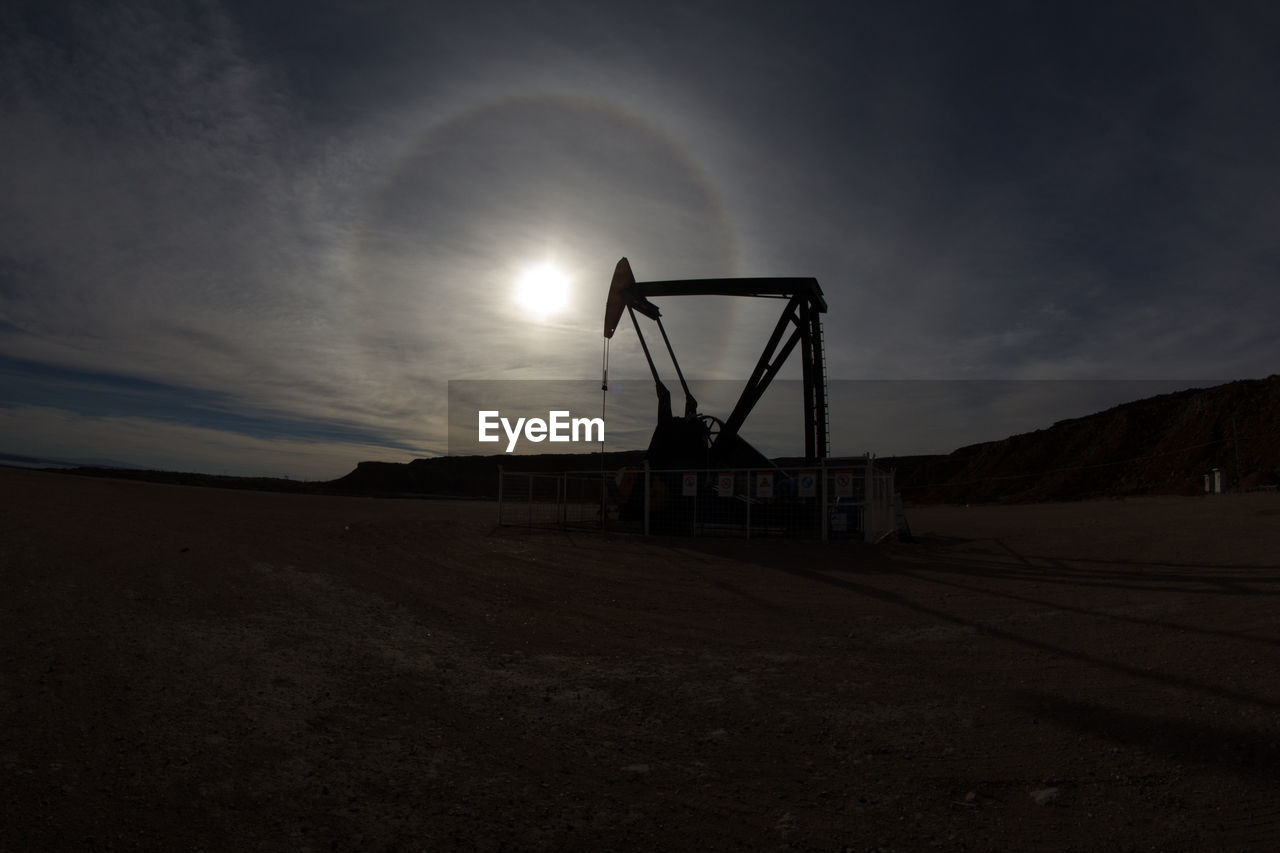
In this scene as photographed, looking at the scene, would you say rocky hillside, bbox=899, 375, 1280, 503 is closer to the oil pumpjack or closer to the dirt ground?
the oil pumpjack

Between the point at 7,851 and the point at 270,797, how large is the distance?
0.97 m

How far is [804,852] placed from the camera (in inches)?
119

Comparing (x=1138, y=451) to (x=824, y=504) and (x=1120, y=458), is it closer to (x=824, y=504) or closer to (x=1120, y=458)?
(x=1120, y=458)

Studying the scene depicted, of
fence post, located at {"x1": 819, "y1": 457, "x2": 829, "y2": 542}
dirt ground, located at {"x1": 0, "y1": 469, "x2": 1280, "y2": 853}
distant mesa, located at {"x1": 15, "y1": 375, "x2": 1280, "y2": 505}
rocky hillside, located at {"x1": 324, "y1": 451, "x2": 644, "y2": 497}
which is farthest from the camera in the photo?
rocky hillside, located at {"x1": 324, "y1": 451, "x2": 644, "y2": 497}

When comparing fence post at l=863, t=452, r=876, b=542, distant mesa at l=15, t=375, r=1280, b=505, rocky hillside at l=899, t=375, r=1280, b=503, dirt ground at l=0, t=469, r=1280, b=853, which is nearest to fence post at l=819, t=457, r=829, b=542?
fence post at l=863, t=452, r=876, b=542

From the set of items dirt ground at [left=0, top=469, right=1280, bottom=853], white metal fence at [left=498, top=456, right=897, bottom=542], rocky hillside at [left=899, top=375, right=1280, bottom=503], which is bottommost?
dirt ground at [left=0, top=469, right=1280, bottom=853]

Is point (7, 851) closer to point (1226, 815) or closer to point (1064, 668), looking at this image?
point (1226, 815)

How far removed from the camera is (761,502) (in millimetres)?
17406

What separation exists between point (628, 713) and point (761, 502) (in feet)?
42.6

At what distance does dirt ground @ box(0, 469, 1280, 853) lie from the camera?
10.6 ft

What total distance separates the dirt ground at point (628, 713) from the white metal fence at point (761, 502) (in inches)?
233

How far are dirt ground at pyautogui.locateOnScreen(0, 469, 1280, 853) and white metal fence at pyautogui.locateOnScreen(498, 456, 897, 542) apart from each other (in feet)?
19.5

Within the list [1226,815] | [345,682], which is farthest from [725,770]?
[345,682]

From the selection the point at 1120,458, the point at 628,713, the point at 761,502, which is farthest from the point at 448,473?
the point at 628,713
